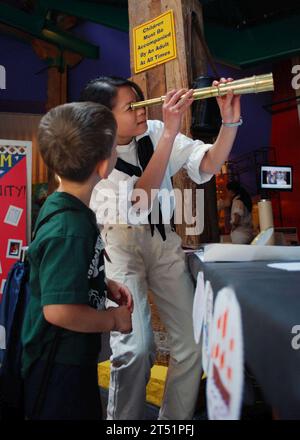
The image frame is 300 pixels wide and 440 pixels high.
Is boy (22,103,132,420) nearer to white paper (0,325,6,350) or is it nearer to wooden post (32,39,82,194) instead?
white paper (0,325,6,350)

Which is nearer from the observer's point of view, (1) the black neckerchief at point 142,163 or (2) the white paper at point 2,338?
(2) the white paper at point 2,338

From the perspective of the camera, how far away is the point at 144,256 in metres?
1.23

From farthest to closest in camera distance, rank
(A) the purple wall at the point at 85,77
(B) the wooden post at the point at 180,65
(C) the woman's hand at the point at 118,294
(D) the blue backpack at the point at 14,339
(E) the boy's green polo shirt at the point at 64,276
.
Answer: (A) the purple wall at the point at 85,77 < (B) the wooden post at the point at 180,65 < (C) the woman's hand at the point at 118,294 < (D) the blue backpack at the point at 14,339 < (E) the boy's green polo shirt at the point at 64,276

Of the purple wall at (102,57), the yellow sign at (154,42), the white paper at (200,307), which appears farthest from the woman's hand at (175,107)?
the purple wall at (102,57)

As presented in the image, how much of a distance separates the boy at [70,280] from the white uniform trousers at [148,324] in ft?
0.75

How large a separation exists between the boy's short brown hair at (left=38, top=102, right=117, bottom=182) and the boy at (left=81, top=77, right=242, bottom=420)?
242mm

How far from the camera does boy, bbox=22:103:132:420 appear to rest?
77cm

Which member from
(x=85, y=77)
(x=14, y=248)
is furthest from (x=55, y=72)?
(x=14, y=248)

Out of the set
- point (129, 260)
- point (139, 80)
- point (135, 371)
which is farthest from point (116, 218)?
point (139, 80)

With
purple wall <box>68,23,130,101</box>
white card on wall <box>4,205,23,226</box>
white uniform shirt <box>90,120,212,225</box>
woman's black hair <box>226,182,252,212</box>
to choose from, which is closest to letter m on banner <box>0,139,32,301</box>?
white card on wall <box>4,205,23,226</box>

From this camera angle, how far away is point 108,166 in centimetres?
94

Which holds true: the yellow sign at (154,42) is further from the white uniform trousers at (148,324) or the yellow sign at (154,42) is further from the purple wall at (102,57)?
the purple wall at (102,57)

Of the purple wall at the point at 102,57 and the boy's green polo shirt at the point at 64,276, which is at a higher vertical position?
the purple wall at the point at 102,57

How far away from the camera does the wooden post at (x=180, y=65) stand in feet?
6.29
